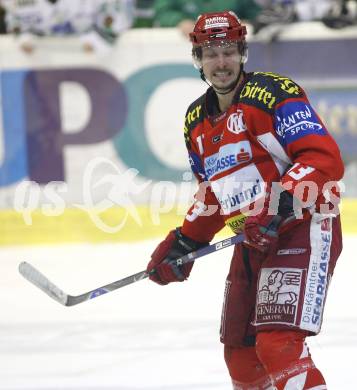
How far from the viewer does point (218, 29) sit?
3.24 m

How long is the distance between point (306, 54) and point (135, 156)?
1315 millimetres

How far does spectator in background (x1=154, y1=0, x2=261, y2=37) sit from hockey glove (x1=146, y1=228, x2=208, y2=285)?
3.73m

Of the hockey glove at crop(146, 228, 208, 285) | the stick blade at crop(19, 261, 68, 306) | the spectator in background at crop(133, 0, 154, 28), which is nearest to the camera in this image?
the hockey glove at crop(146, 228, 208, 285)

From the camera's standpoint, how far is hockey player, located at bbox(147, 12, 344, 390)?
3016mm

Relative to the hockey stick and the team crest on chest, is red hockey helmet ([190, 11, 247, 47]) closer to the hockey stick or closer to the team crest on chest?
the team crest on chest

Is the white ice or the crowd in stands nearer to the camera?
the white ice

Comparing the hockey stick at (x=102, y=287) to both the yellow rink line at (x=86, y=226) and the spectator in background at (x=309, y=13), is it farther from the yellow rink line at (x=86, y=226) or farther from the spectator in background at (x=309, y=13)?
the spectator in background at (x=309, y=13)

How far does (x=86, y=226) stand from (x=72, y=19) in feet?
4.77

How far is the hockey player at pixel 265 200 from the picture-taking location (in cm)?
302

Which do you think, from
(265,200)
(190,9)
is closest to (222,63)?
(265,200)

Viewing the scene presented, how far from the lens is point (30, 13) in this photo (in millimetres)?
7262

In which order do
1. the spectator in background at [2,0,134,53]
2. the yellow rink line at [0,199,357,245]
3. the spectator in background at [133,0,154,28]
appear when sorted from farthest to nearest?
the spectator in background at [133,0,154,28]
the spectator in background at [2,0,134,53]
the yellow rink line at [0,199,357,245]

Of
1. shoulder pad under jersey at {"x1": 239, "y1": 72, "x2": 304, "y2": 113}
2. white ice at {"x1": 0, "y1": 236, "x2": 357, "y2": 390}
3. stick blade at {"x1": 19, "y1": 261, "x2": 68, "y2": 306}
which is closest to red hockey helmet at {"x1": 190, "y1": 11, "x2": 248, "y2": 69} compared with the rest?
shoulder pad under jersey at {"x1": 239, "y1": 72, "x2": 304, "y2": 113}

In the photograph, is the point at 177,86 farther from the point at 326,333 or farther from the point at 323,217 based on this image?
the point at 323,217
